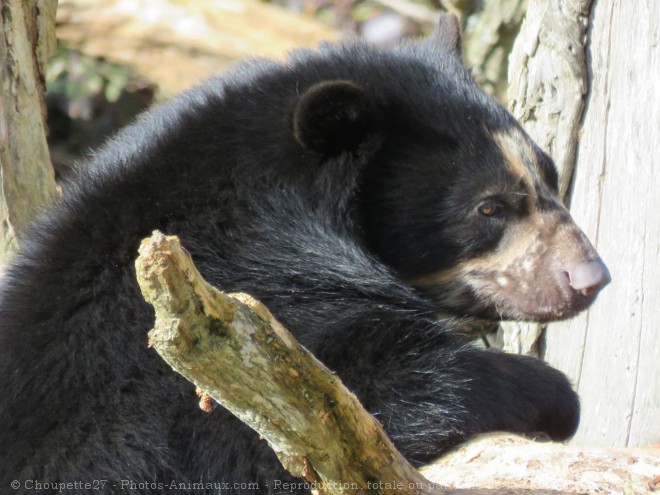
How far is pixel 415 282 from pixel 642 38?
1571 millimetres

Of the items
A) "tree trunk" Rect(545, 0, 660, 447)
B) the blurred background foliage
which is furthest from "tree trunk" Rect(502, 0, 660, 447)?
the blurred background foliage

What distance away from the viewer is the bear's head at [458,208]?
4367 millimetres

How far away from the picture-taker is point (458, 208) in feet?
14.4

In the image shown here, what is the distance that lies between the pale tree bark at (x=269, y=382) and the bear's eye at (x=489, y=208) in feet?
4.86

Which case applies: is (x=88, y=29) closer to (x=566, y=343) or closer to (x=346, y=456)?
(x=566, y=343)

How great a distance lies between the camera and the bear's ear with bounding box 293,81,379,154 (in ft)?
13.5

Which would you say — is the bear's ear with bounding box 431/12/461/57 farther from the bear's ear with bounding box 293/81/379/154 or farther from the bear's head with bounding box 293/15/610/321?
the bear's ear with bounding box 293/81/379/154

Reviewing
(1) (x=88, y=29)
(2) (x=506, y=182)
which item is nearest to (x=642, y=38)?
(2) (x=506, y=182)

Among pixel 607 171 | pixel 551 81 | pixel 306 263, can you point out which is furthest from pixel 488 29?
pixel 306 263

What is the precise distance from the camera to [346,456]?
272 centimetres

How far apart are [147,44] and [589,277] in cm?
871

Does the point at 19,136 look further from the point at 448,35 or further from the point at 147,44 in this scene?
the point at 147,44

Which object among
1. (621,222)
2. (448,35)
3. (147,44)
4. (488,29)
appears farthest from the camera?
(147,44)

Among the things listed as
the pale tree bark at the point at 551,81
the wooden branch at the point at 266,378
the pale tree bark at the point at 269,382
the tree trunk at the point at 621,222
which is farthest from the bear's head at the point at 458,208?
the wooden branch at the point at 266,378
